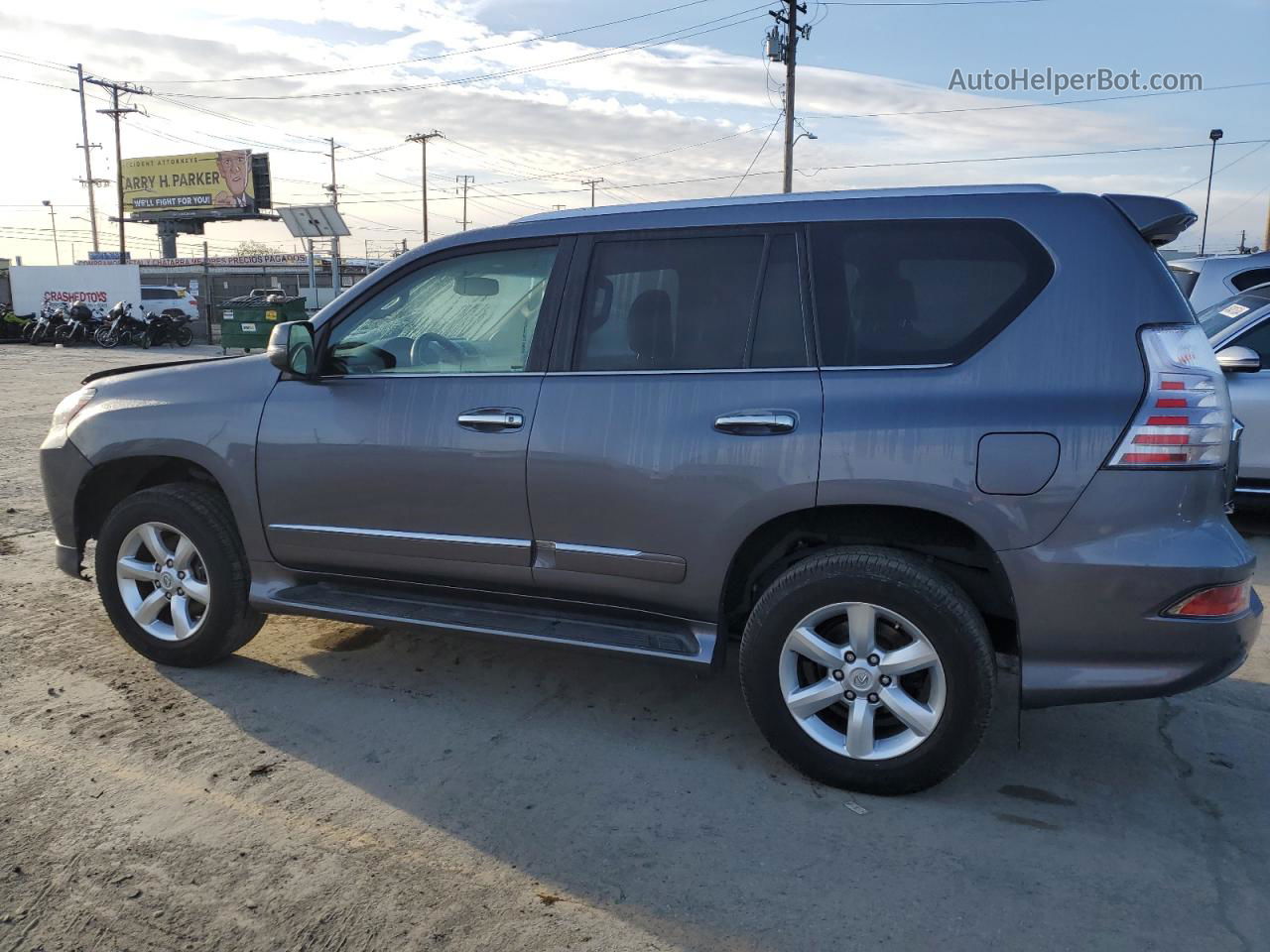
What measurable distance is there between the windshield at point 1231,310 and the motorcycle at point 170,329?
29.2 metres

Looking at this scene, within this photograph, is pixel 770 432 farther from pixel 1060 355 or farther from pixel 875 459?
pixel 1060 355

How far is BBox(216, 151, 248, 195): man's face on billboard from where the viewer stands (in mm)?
57312

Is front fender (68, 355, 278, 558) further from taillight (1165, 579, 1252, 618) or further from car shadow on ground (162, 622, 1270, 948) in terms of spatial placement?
taillight (1165, 579, 1252, 618)

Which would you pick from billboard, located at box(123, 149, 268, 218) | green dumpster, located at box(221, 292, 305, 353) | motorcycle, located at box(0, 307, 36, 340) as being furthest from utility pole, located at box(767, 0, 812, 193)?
billboard, located at box(123, 149, 268, 218)

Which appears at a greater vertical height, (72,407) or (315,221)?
(315,221)

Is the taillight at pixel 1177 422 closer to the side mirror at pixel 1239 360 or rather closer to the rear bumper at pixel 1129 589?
the rear bumper at pixel 1129 589

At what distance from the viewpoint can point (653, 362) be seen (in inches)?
137

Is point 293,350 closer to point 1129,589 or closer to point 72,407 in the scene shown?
point 72,407

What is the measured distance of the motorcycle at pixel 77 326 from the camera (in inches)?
1184

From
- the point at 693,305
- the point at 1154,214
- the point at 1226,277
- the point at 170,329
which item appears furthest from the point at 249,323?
the point at 1154,214

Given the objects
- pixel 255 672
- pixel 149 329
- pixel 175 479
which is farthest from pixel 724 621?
pixel 149 329

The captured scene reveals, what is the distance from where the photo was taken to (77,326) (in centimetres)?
3008

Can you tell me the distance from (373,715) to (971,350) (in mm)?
2564

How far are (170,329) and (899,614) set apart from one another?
103ft
